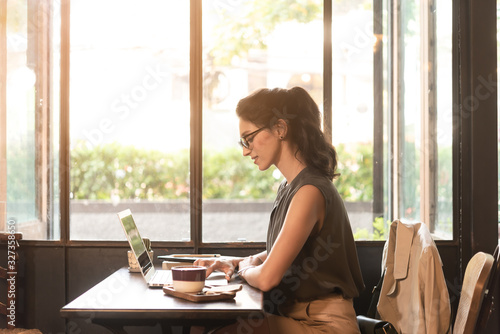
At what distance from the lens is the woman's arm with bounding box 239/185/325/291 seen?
1851 mm

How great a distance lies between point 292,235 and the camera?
1850 mm

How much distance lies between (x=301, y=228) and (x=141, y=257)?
0.66 metres

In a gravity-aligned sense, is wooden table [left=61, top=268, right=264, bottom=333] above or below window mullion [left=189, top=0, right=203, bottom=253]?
below

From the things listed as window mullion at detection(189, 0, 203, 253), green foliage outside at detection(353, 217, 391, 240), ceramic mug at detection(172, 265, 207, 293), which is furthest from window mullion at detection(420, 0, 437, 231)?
ceramic mug at detection(172, 265, 207, 293)

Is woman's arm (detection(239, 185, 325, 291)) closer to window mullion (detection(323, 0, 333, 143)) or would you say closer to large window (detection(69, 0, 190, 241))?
window mullion (detection(323, 0, 333, 143))

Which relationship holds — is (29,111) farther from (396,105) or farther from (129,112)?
(396,105)

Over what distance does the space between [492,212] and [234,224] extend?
5.97 feet

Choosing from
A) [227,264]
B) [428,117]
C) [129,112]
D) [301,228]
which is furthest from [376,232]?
[129,112]

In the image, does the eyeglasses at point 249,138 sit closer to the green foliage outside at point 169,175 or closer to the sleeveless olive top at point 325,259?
the sleeveless olive top at point 325,259

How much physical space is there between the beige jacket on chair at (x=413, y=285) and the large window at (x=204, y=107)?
0.91 metres

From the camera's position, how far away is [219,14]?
3670 millimetres

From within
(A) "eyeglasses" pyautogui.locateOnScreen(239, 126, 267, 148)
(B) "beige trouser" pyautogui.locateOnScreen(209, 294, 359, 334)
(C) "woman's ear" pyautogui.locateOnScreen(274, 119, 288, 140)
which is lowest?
(B) "beige trouser" pyautogui.locateOnScreen(209, 294, 359, 334)

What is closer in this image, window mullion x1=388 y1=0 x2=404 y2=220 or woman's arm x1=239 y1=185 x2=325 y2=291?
woman's arm x1=239 y1=185 x2=325 y2=291

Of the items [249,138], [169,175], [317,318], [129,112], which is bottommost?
[317,318]
